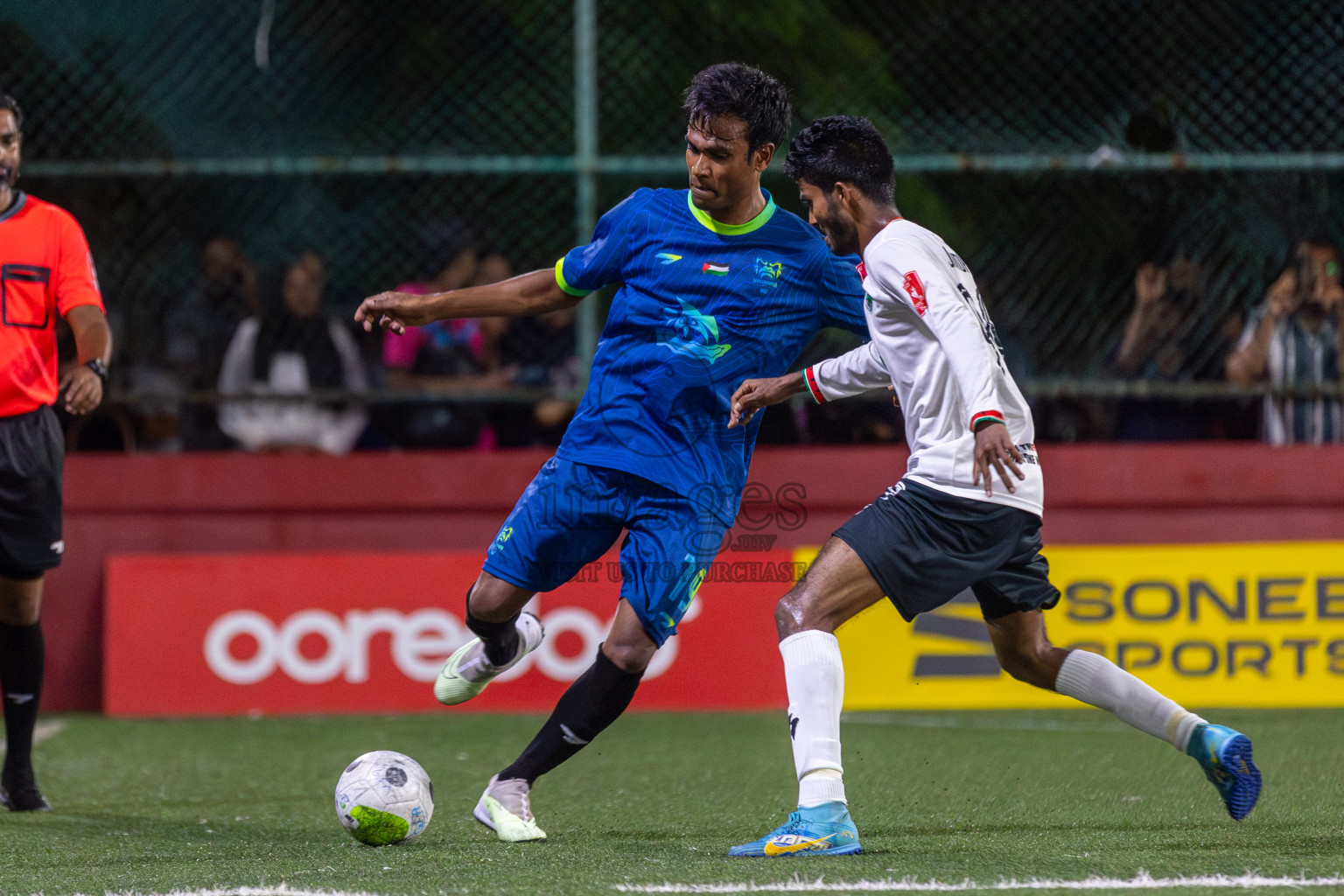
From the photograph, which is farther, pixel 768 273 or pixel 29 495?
pixel 29 495

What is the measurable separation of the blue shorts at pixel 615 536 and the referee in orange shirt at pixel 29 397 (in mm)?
1618

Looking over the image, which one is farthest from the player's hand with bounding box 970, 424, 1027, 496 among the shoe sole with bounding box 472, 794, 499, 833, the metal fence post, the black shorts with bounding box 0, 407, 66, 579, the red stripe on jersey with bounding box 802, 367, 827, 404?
the metal fence post

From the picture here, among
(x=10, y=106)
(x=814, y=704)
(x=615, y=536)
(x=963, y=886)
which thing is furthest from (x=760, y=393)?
(x=10, y=106)

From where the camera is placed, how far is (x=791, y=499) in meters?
8.14

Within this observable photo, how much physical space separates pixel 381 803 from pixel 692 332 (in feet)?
5.28

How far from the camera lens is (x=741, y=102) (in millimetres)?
4371

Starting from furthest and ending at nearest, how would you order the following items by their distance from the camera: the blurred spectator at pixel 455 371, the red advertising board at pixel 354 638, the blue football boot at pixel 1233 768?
the blurred spectator at pixel 455 371 → the red advertising board at pixel 354 638 → the blue football boot at pixel 1233 768

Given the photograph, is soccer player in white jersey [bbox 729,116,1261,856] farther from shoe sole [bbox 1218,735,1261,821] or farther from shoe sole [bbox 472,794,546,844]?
shoe sole [bbox 472,794,546,844]

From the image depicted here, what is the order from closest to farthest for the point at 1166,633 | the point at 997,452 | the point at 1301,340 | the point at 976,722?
1. the point at 997,452
2. the point at 976,722
3. the point at 1166,633
4. the point at 1301,340

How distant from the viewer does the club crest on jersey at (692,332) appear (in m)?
4.50

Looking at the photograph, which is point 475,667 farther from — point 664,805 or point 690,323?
point 690,323

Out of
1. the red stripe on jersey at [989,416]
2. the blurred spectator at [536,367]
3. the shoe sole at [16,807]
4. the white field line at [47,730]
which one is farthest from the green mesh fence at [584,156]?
the red stripe on jersey at [989,416]

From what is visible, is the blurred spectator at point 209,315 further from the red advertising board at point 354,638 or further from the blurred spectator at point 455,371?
the red advertising board at point 354,638

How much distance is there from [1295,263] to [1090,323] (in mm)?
1137
